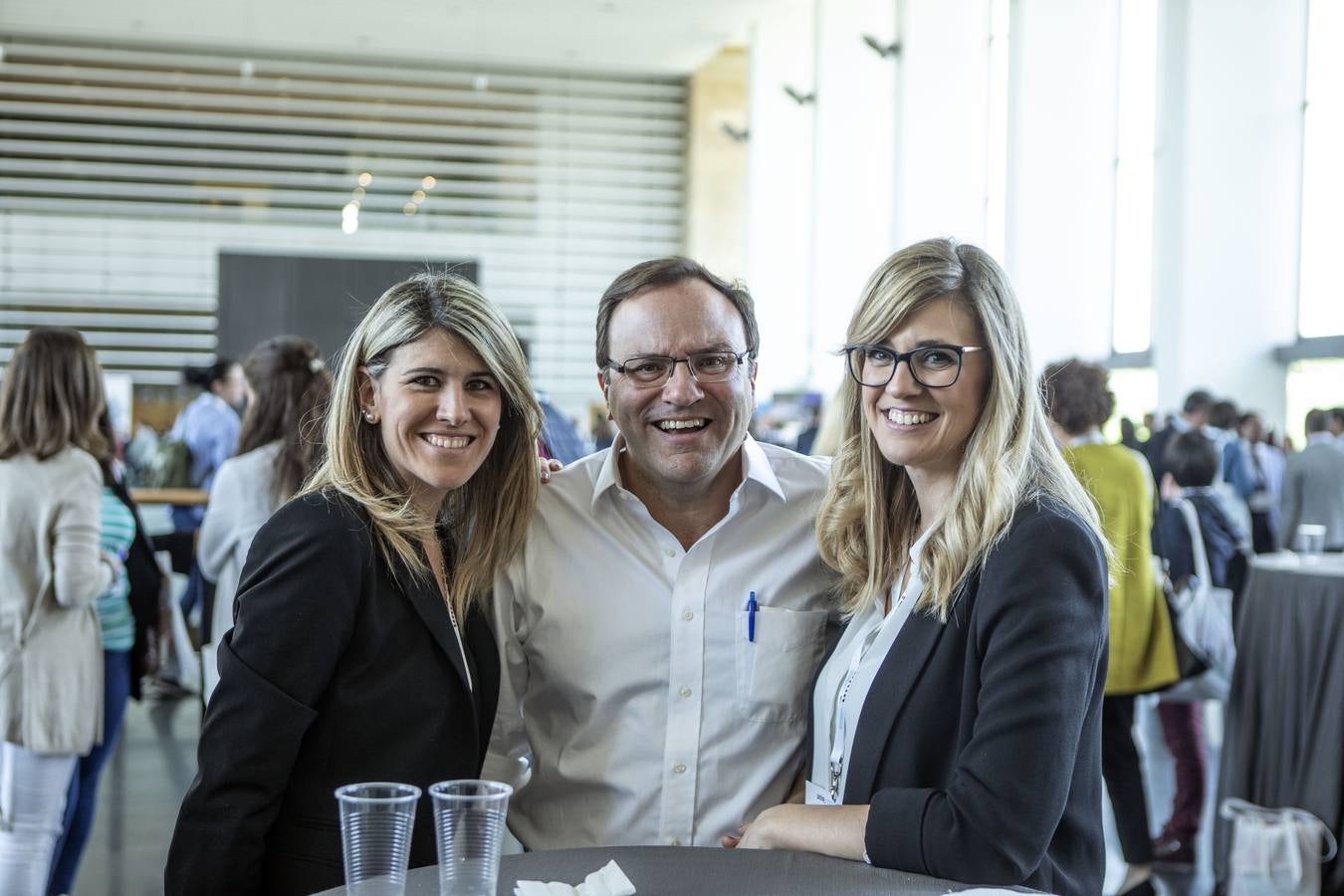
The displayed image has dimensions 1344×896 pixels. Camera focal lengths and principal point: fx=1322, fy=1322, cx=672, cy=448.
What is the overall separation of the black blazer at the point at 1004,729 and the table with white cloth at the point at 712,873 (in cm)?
5

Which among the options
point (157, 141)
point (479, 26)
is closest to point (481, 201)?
Answer: point (479, 26)

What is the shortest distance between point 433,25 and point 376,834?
15.6 m

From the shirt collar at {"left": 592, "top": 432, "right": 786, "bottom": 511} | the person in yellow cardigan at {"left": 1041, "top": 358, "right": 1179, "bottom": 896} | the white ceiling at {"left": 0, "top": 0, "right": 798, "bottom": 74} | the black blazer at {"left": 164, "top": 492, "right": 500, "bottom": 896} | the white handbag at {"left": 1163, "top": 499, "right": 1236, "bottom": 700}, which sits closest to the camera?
the black blazer at {"left": 164, "top": 492, "right": 500, "bottom": 896}

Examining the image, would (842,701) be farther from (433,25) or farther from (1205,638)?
(433,25)

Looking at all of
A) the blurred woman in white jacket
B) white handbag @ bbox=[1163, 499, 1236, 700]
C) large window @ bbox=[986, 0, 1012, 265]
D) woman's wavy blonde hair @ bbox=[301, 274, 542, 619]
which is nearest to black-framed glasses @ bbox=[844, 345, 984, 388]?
woman's wavy blonde hair @ bbox=[301, 274, 542, 619]

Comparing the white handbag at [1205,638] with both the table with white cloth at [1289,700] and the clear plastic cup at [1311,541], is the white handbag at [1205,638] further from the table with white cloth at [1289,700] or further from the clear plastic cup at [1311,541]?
the clear plastic cup at [1311,541]

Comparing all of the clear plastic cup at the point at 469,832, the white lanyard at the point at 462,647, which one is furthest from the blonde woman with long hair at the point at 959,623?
the clear plastic cup at the point at 469,832

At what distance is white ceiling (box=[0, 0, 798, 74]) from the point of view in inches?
587

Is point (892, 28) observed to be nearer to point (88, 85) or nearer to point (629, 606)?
point (88, 85)

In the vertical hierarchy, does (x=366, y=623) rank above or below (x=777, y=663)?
above

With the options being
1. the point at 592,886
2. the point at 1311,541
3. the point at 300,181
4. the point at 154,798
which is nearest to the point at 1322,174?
the point at 1311,541

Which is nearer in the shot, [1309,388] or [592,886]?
[592,886]

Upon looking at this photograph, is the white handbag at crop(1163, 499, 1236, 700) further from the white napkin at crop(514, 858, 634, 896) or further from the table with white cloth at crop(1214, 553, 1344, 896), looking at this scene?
the white napkin at crop(514, 858, 634, 896)

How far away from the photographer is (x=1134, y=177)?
36.8 feet
